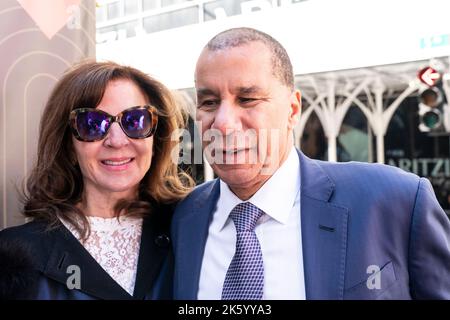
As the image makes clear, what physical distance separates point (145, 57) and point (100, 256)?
3.75 metres

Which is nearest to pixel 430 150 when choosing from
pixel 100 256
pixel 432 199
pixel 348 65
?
pixel 348 65

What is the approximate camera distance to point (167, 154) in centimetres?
206

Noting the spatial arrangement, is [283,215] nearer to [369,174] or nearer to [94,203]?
[369,174]

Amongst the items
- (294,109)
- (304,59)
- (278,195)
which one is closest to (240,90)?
(294,109)

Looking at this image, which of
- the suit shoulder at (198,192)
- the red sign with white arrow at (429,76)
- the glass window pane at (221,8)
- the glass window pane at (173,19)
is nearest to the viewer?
the suit shoulder at (198,192)

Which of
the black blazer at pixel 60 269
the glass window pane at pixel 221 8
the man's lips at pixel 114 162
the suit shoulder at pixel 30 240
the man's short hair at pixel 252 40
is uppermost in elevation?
the glass window pane at pixel 221 8

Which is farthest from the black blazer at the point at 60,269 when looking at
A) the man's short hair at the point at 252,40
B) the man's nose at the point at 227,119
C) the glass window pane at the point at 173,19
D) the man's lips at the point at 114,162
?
the glass window pane at the point at 173,19

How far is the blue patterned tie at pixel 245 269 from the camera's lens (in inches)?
59.7

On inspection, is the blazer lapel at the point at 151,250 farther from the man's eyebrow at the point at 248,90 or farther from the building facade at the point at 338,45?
the building facade at the point at 338,45

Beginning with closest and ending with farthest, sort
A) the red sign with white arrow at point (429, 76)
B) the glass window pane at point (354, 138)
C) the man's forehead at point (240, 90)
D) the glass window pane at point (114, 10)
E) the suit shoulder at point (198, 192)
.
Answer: the man's forehead at point (240, 90) < the suit shoulder at point (198, 192) < the glass window pane at point (114, 10) < the red sign with white arrow at point (429, 76) < the glass window pane at point (354, 138)

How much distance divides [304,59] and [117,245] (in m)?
4.46

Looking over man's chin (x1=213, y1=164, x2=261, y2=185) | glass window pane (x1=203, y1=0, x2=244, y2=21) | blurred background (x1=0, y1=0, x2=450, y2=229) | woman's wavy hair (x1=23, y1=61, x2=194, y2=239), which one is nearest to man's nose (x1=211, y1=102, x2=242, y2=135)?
man's chin (x1=213, y1=164, x2=261, y2=185)

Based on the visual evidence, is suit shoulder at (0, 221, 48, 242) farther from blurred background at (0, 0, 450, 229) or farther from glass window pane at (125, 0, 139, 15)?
glass window pane at (125, 0, 139, 15)

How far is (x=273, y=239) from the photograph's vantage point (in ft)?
5.19
